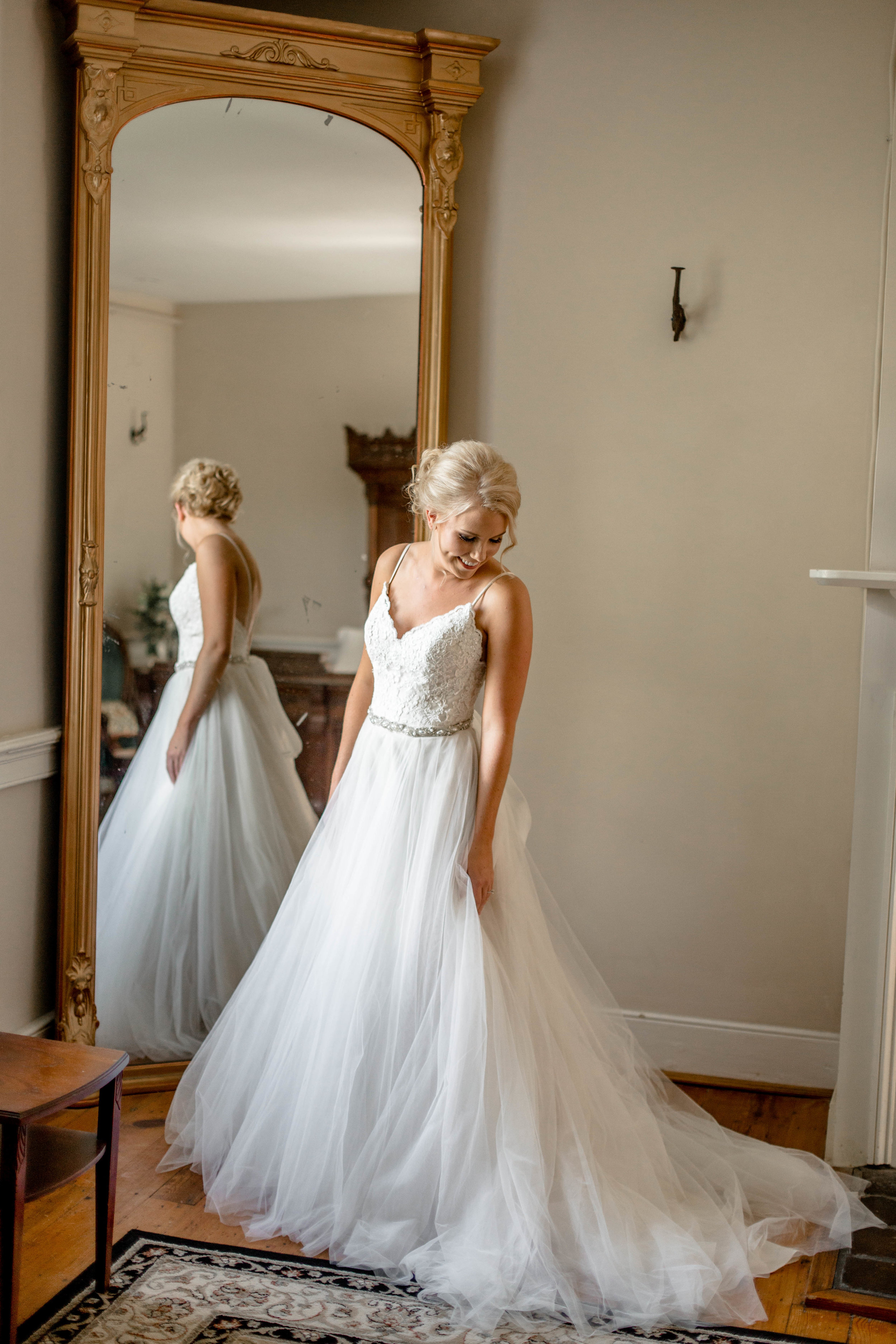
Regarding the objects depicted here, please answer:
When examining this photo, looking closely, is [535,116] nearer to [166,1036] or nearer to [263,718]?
[263,718]

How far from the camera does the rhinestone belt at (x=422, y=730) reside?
2.49 meters

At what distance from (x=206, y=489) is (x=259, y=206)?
756 mm

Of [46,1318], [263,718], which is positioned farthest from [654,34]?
[46,1318]

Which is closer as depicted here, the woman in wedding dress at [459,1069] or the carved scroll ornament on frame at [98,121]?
the woman in wedding dress at [459,1069]

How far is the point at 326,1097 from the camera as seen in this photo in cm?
232

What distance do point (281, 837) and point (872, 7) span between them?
2722 millimetres

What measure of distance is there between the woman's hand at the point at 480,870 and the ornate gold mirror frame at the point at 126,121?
1.07 meters

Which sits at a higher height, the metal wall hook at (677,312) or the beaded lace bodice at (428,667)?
the metal wall hook at (677,312)

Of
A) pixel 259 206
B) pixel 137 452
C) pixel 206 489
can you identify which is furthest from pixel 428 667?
pixel 259 206

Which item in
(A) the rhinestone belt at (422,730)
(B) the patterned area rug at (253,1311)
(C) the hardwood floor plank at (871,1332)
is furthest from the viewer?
(A) the rhinestone belt at (422,730)

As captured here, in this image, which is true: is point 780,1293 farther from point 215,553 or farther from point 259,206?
point 259,206

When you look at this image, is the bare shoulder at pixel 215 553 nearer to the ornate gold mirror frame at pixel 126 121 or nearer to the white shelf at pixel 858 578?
the ornate gold mirror frame at pixel 126 121

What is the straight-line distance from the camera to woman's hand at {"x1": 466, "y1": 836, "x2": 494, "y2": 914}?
240cm

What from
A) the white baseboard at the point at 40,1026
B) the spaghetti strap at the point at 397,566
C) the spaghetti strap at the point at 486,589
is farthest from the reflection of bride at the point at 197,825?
the spaghetti strap at the point at 486,589
